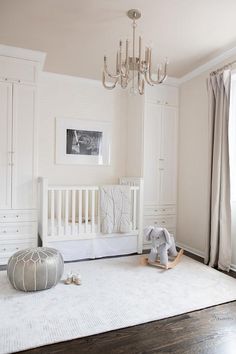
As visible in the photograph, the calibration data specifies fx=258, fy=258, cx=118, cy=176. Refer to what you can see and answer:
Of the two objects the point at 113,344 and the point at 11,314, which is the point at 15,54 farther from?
the point at 113,344

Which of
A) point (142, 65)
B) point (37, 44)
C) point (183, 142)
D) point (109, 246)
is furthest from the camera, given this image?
point (183, 142)

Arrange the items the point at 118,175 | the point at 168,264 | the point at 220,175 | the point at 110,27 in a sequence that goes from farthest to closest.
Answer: the point at 118,175, the point at 220,175, the point at 168,264, the point at 110,27

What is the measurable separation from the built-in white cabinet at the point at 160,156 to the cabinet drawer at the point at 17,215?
158 centimetres

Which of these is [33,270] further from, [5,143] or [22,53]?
[22,53]

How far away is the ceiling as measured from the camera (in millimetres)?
2201

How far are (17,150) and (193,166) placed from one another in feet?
7.69

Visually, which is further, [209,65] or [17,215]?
[209,65]

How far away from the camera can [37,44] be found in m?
2.88

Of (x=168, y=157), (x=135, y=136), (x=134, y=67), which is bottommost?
(x=168, y=157)

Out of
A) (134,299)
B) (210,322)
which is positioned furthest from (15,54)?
(210,322)

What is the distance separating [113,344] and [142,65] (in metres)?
2.04

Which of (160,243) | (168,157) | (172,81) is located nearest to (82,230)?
(160,243)

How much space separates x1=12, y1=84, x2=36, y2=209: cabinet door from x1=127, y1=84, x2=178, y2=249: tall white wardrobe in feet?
4.93

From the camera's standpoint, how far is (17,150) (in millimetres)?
3084
